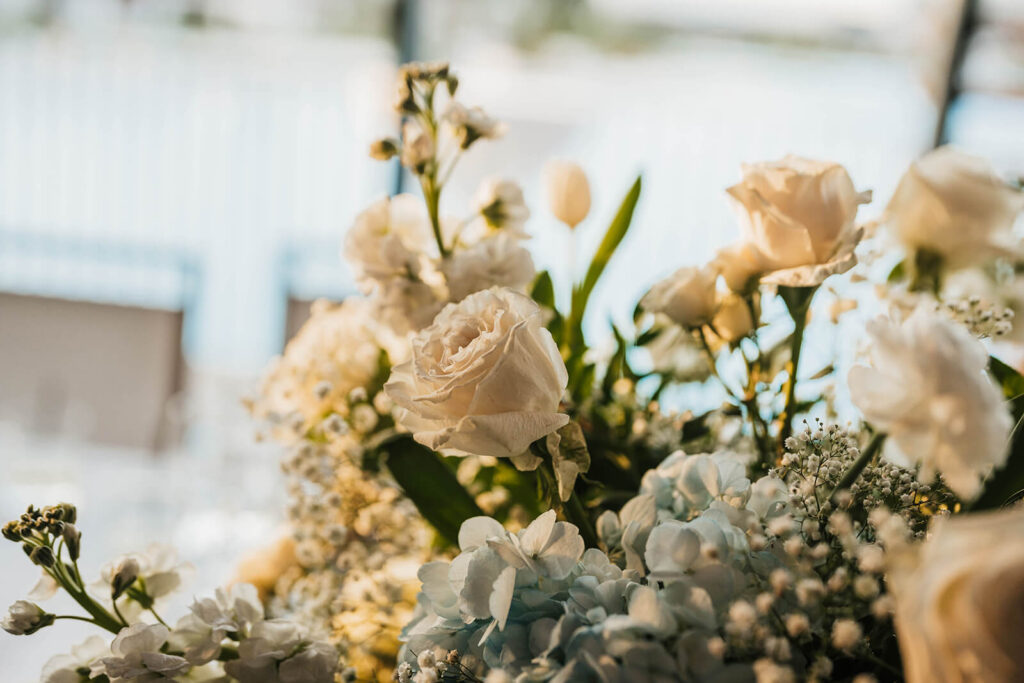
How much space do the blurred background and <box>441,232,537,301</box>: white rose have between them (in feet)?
7.46

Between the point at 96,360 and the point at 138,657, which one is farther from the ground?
the point at 138,657

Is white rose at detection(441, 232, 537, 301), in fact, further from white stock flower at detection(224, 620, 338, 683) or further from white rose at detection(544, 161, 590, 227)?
white stock flower at detection(224, 620, 338, 683)

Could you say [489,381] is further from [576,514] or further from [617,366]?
[617,366]

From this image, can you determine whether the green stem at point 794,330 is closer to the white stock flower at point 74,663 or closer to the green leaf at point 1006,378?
the green leaf at point 1006,378

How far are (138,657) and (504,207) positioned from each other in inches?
13.9

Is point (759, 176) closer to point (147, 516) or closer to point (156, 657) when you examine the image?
point (156, 657)

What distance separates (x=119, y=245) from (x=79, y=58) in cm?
87

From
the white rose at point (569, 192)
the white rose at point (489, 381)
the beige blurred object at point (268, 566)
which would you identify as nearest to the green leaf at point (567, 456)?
the white rose at point (489, 381)

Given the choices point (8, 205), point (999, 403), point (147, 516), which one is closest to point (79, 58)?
point (8, 205)

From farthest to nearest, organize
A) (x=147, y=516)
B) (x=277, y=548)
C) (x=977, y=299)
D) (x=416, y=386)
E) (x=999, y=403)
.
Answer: (x=147, y=516), (x=277, y=548), (x=977, y=299), (x=416, y=386), (x=999, y=403)

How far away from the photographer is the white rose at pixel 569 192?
0.59 metres

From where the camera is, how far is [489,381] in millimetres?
340

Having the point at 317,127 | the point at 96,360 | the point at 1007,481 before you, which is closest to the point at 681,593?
the point at 1007,481

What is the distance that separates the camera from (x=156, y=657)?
39 cm
